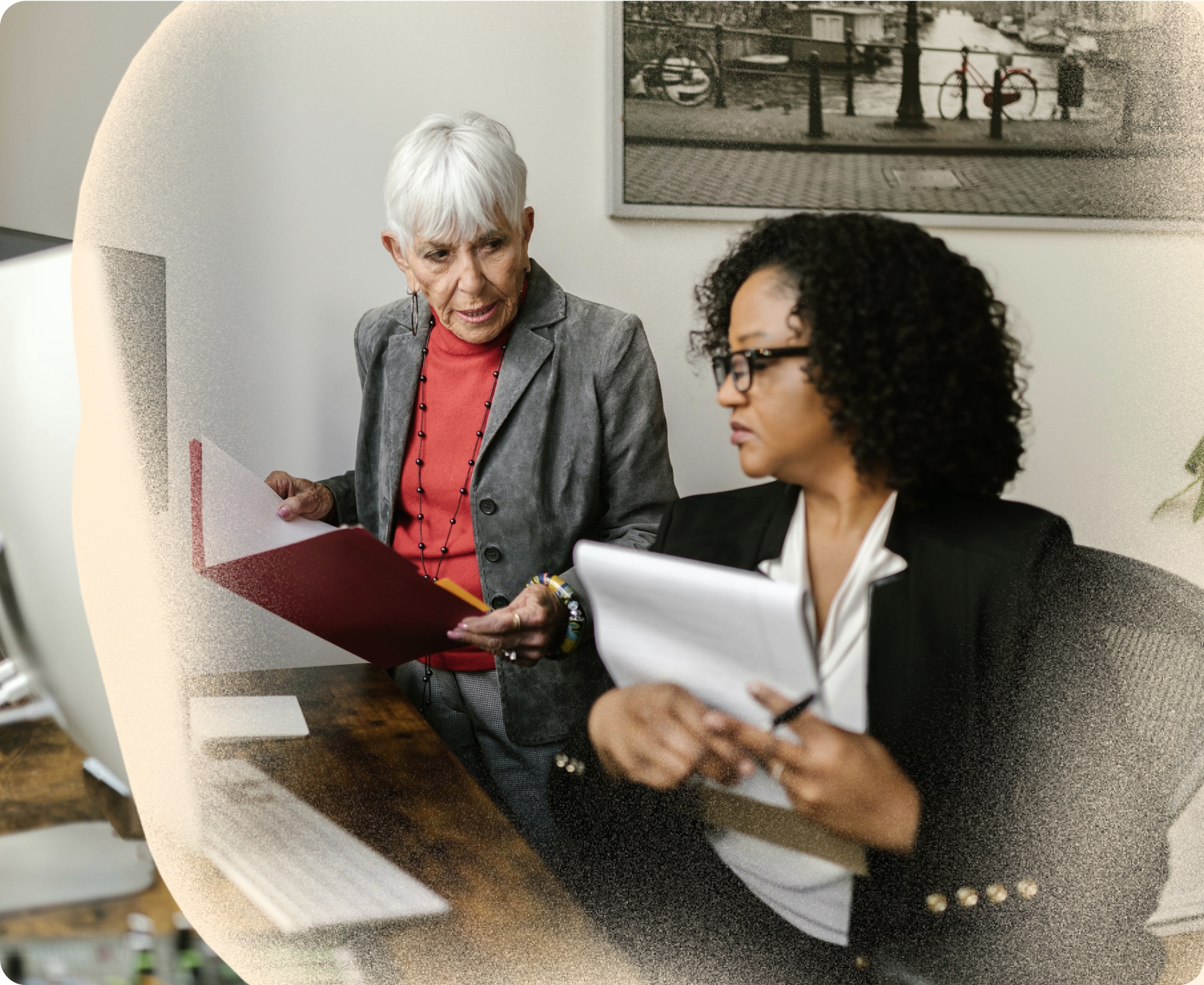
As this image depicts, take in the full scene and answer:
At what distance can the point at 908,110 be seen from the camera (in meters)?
0.75

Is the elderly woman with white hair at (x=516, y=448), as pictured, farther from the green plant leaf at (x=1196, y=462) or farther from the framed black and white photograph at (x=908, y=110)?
the green plant leaf at (x=1196, y=462)

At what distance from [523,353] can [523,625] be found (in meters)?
0.21

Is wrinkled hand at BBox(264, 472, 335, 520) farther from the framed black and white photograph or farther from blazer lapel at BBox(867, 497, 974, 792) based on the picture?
blazer lapel at BBox(867, 497, 974, 792)

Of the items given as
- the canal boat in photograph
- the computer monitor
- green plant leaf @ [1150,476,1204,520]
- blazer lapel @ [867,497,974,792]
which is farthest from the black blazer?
the computer monitor

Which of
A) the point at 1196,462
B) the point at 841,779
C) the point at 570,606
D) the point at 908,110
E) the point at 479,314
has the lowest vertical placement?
the point at 841,779

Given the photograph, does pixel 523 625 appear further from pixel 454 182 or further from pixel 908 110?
pixel 908 110

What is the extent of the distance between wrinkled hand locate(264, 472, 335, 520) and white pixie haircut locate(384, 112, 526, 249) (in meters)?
0.22

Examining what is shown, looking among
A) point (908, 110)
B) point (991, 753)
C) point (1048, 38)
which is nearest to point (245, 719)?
point (991, 753)

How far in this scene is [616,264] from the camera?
31.1 inches

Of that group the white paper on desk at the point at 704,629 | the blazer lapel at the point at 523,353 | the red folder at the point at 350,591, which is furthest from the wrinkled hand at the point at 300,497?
the white paper on desk at the point at 704,629

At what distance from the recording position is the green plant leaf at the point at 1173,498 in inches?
31.0

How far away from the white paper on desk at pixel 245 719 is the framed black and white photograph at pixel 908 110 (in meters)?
0.52

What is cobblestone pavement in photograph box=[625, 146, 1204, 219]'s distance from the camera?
2.46ft

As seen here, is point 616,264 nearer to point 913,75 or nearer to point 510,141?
point 510,141
